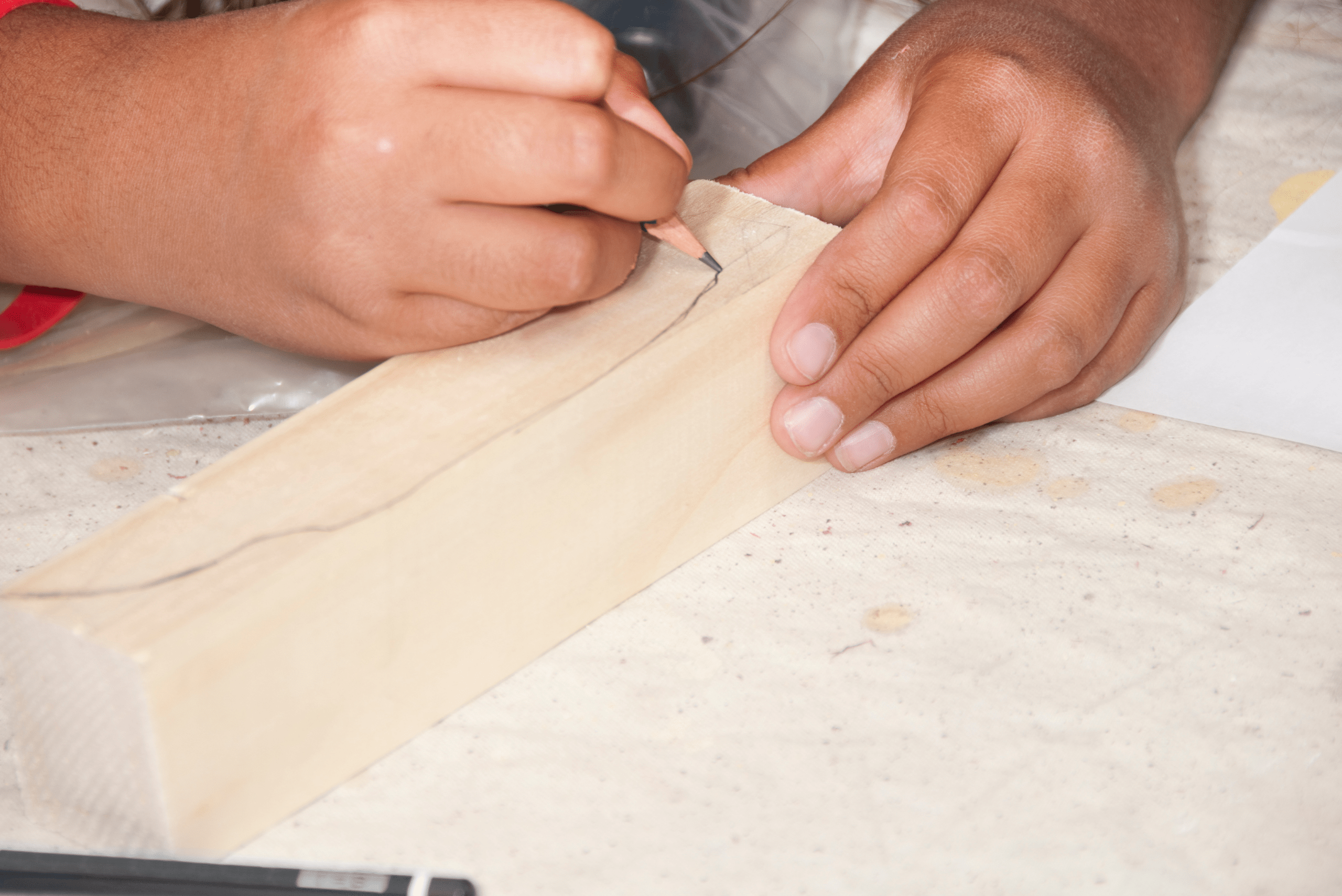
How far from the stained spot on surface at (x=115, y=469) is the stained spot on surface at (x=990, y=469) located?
62cm

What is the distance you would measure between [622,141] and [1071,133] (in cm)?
43

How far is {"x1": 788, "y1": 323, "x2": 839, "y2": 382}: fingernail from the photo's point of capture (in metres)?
0.75

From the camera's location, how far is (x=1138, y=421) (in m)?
0.90

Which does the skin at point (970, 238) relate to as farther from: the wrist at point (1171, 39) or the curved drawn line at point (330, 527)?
the curved drawn line at point (330, 527)

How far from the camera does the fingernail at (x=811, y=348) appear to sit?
2.47ft

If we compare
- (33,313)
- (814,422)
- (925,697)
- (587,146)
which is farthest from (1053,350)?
→ (33,313)

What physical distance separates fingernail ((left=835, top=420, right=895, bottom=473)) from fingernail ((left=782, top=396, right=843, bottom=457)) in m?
0.03

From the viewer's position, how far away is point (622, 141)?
2.00ft

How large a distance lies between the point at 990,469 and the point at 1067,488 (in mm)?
58

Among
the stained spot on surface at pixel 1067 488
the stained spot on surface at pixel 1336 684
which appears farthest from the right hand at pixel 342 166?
the stained spot on surface at pixel 1336 684

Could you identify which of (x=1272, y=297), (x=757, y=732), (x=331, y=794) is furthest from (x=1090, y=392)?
(x=331, y=794)

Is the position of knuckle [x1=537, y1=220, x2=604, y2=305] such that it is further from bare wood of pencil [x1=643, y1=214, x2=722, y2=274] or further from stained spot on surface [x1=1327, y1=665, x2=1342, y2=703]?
stained spot on surface [x1=1327, y1=665, x2=1342, y2=703]

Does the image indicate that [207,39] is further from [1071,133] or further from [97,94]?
[1071,133]

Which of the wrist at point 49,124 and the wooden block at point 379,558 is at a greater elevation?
the wrist at point 49,124
